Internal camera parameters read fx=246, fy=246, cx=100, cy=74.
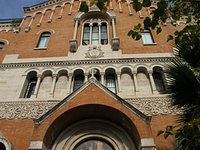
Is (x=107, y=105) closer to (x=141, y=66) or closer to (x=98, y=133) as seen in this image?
Answer: (x=98, y=133)

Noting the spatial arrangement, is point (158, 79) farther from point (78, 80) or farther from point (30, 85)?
point (30, 85)

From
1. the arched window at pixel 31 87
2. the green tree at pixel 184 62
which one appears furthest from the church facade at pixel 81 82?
the green tree at pixel 184 62

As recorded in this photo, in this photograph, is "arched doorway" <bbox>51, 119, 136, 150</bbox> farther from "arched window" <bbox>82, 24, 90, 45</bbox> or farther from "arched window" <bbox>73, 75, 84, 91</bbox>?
"arched window" <bbox>82, 24, 90, 45</bbox>

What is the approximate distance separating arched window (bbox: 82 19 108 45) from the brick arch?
6077mm

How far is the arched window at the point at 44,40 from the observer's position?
16636 millimetres

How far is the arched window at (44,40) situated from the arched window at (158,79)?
747 cm

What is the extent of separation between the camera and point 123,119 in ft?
34.8

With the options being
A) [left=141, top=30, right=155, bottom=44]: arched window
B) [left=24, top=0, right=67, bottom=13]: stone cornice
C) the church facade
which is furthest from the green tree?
[left=24, top=0, right=67, bottom=13]: stone cornice

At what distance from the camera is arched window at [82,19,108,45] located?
1625 cm

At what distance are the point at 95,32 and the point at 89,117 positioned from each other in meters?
7.48

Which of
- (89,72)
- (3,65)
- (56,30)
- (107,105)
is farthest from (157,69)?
(3,65)

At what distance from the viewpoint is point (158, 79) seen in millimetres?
13852

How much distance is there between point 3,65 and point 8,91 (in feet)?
7.29

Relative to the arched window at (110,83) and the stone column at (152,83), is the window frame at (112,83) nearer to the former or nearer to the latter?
the arched window at (110,83)
